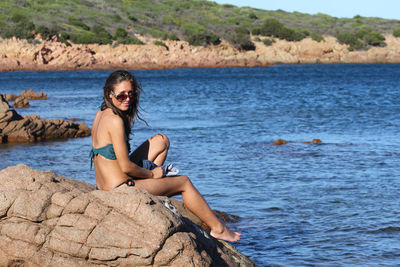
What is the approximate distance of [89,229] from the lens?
14.4 feet

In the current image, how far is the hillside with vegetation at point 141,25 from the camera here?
72.5m

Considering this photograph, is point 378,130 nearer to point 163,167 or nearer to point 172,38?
point 163,167

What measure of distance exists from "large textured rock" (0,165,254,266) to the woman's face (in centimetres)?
89

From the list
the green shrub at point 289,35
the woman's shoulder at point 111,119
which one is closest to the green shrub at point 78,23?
the green shrub at point 289,35

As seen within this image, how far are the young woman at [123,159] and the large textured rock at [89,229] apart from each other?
38 centimetres

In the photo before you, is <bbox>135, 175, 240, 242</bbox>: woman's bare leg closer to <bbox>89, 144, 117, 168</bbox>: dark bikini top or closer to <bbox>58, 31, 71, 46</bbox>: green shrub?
<bbox>89, 144, 117, 168</bbox>: dark bikini top

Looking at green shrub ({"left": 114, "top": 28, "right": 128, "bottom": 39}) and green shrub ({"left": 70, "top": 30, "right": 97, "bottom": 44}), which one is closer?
green shrub ({"left": 70, "top": 30, "right": 97, "bottom": 44})

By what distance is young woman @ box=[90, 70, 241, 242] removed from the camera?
16.4 ft

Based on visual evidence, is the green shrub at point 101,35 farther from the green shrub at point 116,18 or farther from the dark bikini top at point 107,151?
the dark bikini top at point 107,151

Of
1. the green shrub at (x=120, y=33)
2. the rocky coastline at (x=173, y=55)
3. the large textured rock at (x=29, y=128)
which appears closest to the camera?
the large textured rock at (x=29, y=128)

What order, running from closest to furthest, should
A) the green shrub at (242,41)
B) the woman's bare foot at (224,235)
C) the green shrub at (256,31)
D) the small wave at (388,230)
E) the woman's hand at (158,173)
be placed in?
the woman's hand at (158,173)
the woman's bare foot at (224,235)
the small wave at (388,230)
the green shrub at (242,41)
the green shrub at (256,31)

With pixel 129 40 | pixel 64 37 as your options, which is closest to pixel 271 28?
pixel 129 40

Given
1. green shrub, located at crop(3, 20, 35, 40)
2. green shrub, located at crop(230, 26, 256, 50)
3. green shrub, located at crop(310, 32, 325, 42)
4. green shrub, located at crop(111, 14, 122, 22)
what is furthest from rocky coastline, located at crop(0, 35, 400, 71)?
green shrub, located at crop(111, 14, 122, 22)

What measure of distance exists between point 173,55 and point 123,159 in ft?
227
